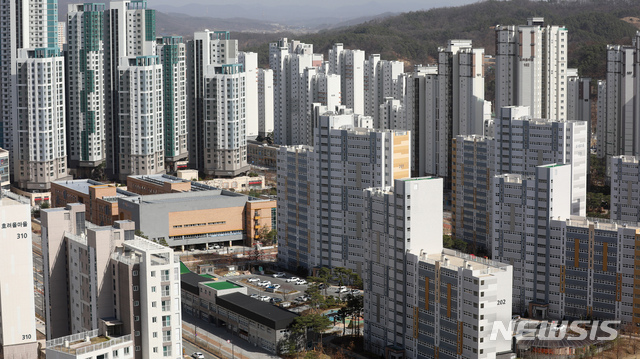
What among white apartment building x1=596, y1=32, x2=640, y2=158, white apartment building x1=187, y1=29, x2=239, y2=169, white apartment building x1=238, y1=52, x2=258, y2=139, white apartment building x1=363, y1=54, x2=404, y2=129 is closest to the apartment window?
white apartment building x1=596, y1=32, x2=640, y2=158

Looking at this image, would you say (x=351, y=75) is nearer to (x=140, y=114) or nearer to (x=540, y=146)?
(x=140, y=114)

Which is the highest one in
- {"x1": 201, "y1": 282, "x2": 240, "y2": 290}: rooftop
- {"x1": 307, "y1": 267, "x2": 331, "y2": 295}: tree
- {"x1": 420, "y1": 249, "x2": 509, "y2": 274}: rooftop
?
{"x1": 420, "y1": 249, "x2": 509, "y2": 274}: rooftop

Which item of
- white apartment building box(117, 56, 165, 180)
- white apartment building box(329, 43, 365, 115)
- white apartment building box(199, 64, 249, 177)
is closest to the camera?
white apartment building box(117, 56, 165, 180)

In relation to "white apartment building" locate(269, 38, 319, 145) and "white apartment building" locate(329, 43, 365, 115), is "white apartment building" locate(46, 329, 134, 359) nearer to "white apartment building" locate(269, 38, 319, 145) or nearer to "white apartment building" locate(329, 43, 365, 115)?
"white apartment building" locate(269, 38, 319, 145)

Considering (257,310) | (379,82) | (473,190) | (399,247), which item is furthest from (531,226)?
(379,82)

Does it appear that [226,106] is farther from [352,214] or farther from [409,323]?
[409,323]

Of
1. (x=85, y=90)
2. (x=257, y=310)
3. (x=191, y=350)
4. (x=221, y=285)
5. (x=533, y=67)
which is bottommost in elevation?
(x=191, y=350)

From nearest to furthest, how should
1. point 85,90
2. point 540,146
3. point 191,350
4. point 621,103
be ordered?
point 191,350 < point 540,146 < point 621,103 < point 85,90
